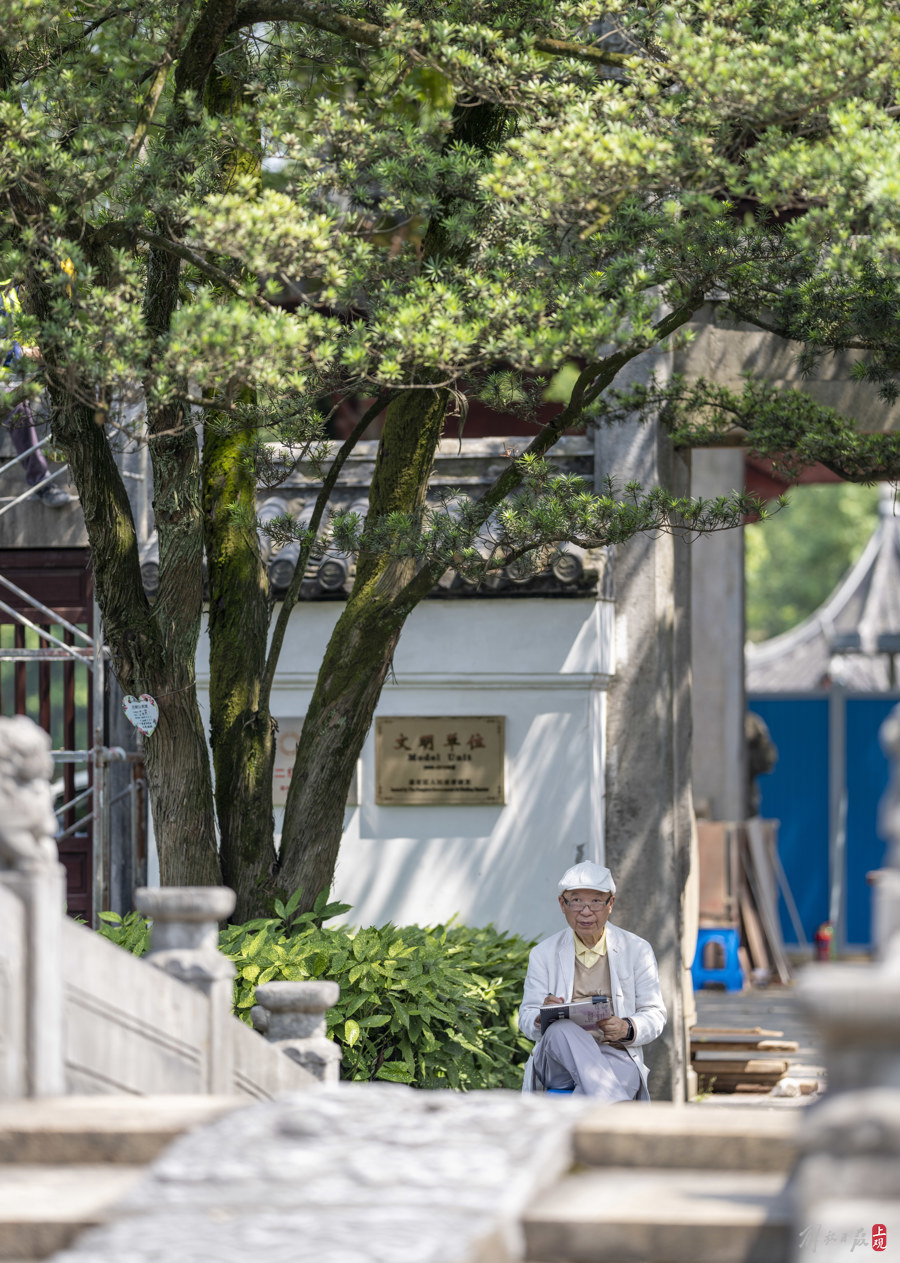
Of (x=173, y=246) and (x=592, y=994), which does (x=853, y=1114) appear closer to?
(x=592, y=994)

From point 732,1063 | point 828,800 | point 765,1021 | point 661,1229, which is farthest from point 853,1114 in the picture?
point 828,800

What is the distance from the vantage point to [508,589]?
9.07 metres

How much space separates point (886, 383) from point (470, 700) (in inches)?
123

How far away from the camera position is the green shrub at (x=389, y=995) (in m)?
6.94

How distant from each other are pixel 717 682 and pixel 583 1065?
922 cm

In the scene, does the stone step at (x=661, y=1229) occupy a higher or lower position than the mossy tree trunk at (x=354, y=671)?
lower

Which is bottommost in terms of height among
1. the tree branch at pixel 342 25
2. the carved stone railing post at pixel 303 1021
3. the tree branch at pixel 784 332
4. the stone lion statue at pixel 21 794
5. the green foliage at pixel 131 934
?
the carved stone railing post at pixel 303 1021

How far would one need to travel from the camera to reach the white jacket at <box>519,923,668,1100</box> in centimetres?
647

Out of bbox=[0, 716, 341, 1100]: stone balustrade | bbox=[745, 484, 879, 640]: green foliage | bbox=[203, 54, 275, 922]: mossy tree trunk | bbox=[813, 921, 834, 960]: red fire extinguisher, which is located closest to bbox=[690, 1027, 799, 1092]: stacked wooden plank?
bbox=[203, 54, 275, 922]: mossy tree trunk

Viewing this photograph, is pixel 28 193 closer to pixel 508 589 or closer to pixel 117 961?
pixel 117 961

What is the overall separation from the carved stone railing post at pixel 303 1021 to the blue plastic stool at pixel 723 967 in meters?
8.20

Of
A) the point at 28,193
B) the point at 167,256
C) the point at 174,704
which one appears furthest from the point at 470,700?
the point at 28,193

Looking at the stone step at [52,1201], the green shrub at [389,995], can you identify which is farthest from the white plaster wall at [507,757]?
the stone step at [52,1201]

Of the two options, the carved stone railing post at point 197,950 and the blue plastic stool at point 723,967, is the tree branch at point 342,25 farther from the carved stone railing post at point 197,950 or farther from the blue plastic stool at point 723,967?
the blue plastic stool at point 723,967
